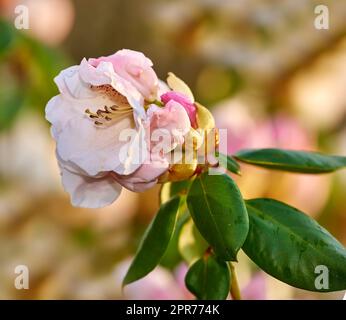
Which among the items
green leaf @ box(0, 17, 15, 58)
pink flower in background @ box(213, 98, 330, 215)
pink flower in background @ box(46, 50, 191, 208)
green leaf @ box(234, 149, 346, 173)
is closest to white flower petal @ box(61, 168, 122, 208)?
pink flower in background @ box(46, 50, 191, 208)

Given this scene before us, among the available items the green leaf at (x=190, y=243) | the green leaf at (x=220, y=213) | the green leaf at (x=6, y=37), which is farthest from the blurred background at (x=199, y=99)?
the green leaf at (x=220, y=213)

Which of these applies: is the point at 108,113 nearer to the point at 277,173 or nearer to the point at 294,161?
the point at 294,161

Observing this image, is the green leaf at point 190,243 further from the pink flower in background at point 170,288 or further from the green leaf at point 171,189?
the pink flower in background at point 170,288

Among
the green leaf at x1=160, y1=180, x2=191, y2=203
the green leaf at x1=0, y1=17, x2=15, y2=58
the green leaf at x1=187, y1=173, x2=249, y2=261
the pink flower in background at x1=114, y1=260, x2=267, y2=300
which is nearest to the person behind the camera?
the green leaf at x1=187, y1=173, x2=249, y2=261

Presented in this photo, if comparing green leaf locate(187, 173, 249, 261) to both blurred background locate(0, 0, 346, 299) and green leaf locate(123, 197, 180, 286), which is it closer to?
green leaf locate(123, 197, 180, 286)

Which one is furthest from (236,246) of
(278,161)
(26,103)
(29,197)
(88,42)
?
(88,42)

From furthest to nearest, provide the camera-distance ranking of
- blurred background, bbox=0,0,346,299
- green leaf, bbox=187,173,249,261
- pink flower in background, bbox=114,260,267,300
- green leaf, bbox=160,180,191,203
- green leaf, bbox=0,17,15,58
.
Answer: blurred background, bbox=0,0,346,299 → green leaf, bbox=0,17,15,58 → pink flower in background, bbox=114,260,267,300 → green leaf, bbox=160,180,191,203 → green leaf, bbox=187,173,249,261

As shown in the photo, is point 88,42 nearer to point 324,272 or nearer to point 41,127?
point 41,127

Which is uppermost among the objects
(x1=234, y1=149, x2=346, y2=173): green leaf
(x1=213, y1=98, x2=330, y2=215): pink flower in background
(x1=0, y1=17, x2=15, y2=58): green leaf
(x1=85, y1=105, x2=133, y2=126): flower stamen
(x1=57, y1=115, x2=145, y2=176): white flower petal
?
(x1=0, y1=17, x2=15, y2=58): green leaf
